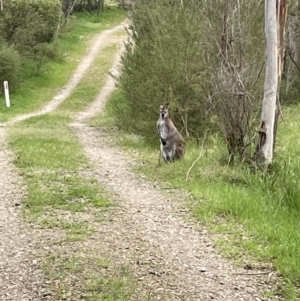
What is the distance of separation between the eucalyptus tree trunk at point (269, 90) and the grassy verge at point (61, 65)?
13.6 meters

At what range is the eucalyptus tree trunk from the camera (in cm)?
984

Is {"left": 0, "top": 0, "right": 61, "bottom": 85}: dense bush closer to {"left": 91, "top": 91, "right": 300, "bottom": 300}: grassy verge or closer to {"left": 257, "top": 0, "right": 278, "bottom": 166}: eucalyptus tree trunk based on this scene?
{"left": 91, "top": 91, "right": 300, "bottom": 300}: grassy verge

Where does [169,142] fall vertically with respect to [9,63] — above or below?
above

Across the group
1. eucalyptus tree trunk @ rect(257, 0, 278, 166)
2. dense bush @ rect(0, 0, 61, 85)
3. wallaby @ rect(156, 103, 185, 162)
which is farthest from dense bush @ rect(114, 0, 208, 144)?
dense bush @ rect(0, 0, 61, 85)

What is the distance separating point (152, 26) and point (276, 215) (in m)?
9.49

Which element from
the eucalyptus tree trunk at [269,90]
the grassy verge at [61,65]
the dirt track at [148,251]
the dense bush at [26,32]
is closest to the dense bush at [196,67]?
the eucalyptus tree trunk at [269,90]

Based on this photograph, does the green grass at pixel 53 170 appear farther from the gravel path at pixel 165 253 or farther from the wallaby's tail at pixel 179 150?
the wallaby's tail at pixel 179 150

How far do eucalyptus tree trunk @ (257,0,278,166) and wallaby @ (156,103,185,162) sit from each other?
2088mm

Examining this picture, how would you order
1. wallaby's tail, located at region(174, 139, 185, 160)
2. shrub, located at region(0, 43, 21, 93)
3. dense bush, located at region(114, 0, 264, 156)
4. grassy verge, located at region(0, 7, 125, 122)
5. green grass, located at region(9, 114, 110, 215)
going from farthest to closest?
1. grassy verge, located at region(0, 7, 125, 122)
2. shrub, located at region(0, 43, 21, 93)
3. wallaby's tail, located at region(174, 139, 185, 160)
4. dense bush, located at region(114, 0, 264, 156)
5. green grass, located at region(9, 114, 110, 215)

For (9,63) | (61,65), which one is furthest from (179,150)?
(61,65)

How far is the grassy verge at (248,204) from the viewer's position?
6418 millimetres

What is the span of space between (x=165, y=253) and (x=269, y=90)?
4.50 m

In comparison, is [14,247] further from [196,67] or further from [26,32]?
[26,32]

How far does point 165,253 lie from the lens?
656 cm
